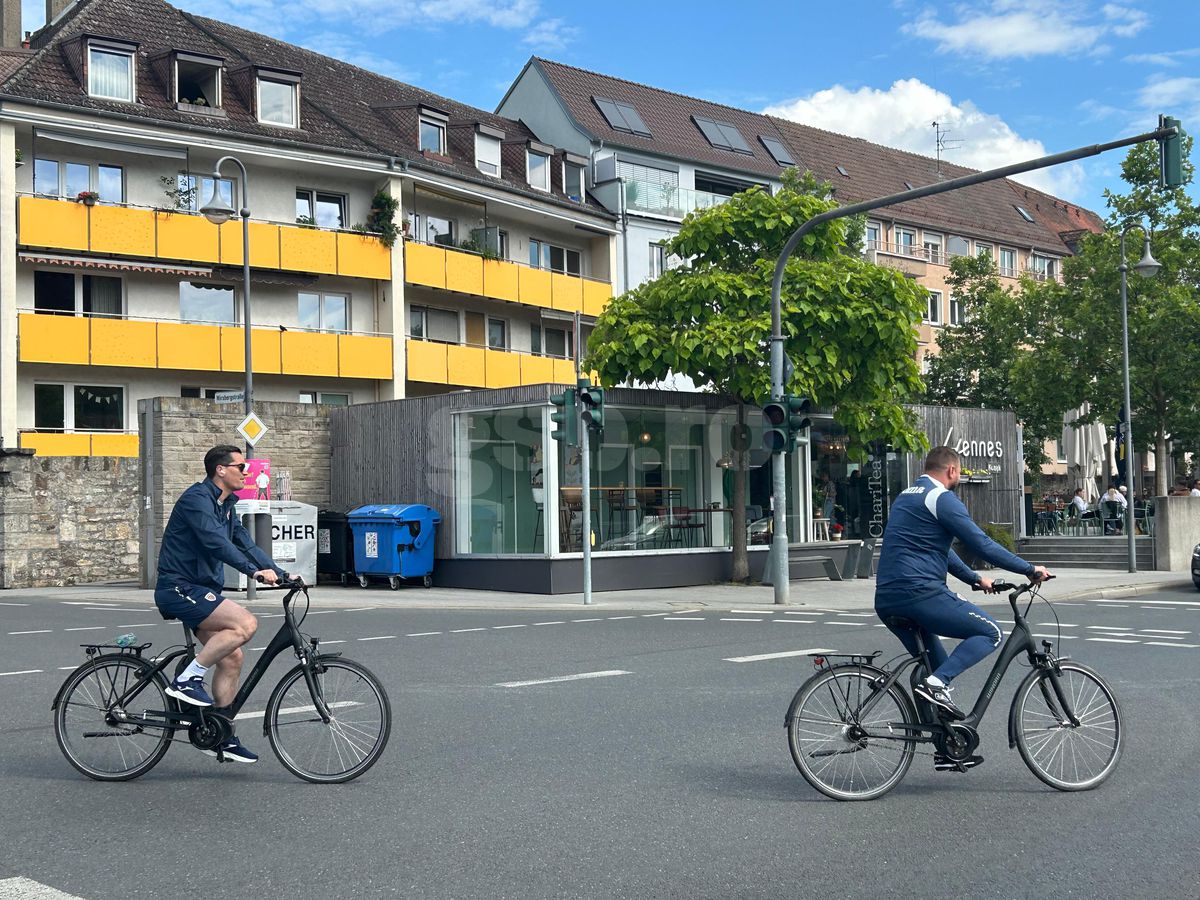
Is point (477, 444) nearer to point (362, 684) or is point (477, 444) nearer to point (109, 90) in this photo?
point (109, 90)

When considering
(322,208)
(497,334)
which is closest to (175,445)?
(322,208)

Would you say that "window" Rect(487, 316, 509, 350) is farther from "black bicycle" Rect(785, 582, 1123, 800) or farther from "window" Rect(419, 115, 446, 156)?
"black bicycle" Rect(785, 582, 1123, 800)

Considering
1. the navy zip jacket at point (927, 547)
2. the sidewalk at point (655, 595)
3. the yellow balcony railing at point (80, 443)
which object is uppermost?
the yellow balcony railing at point (80, 443)

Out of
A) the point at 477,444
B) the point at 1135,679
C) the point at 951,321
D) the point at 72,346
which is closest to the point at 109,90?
the point at 72,346

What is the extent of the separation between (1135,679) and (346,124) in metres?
32.9

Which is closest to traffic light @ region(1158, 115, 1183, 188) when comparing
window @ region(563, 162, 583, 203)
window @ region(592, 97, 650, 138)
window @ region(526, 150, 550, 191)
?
window @ region(526, 150, 550, 191)

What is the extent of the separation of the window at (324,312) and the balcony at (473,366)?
1924 mm

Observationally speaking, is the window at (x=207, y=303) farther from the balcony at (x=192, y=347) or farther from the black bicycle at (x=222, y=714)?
the black bicycle at (x=222, y=714)

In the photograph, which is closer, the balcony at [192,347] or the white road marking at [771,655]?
the white road marking at [771,655]

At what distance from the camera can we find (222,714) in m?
7.54

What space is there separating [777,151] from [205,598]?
52.4 meters

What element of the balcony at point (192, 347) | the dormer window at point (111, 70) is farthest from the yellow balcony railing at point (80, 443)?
the dormer window at point (111, 70)

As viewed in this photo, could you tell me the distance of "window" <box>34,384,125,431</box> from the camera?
114 ft

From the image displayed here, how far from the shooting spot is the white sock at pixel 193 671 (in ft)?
24.7
